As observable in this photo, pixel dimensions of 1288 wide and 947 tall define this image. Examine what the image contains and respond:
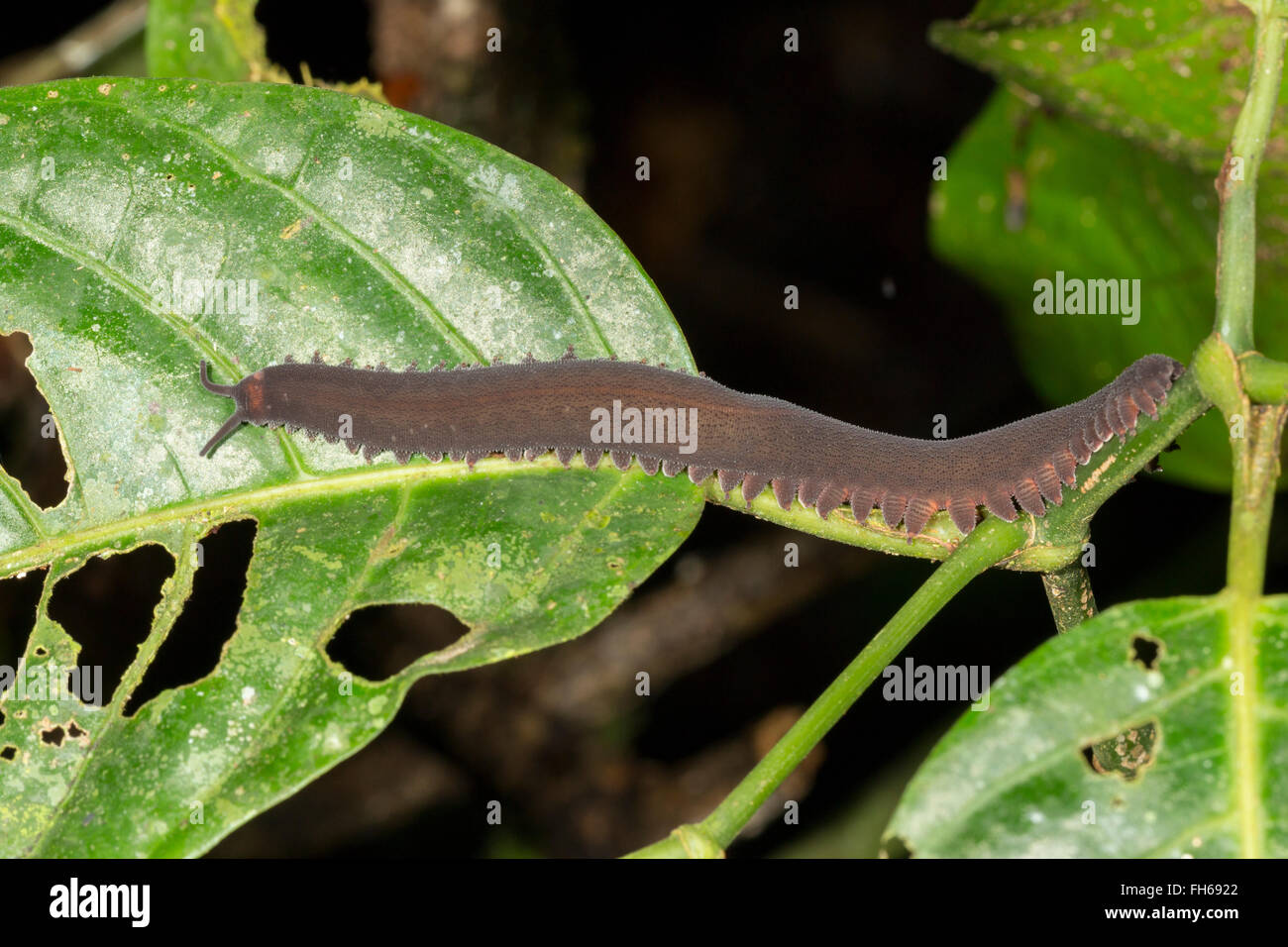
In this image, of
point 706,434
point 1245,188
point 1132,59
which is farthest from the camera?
point 1132,59

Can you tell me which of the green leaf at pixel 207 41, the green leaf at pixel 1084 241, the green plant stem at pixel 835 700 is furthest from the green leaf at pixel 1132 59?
the green leaf at pixel 207 41

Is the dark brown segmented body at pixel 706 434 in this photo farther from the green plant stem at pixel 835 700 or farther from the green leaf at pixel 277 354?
the green plant stem at pixel 835 700

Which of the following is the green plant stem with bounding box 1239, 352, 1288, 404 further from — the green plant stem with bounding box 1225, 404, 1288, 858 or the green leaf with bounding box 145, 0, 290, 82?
the green leaf with bounding box 145, 0, 290, 82

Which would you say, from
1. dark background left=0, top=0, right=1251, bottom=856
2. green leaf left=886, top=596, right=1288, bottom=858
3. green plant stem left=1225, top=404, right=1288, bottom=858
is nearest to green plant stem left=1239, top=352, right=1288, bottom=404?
green plant stem left=1225, top=404, right=1288, bottom=858

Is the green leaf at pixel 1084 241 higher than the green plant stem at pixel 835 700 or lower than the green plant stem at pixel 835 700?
higher

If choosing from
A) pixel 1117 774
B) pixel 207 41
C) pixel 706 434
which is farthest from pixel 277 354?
pixel 1117 774

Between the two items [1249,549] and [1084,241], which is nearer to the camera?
[1249,549]

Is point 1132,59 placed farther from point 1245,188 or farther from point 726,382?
point 726,382
